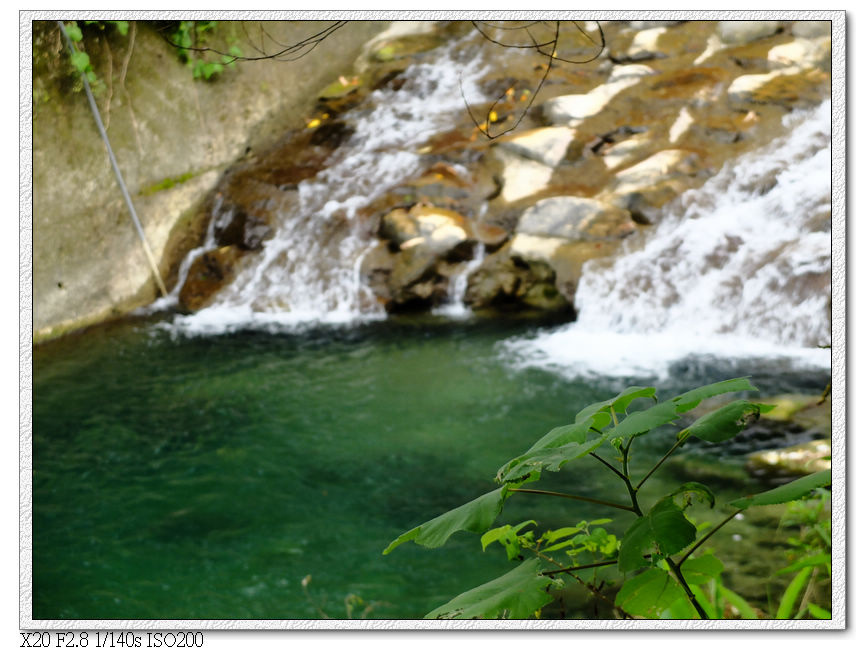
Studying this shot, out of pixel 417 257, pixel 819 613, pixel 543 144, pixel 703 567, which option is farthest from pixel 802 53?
pixel 703 567

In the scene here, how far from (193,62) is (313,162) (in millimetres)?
1062

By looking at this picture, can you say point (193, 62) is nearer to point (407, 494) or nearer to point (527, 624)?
point (407, 494)

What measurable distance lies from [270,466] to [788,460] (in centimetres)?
180

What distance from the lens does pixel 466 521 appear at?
2.68ft

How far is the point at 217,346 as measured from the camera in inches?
151

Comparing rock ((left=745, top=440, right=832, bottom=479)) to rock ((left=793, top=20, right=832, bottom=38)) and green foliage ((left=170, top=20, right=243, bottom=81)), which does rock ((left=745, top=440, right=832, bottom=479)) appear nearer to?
rock ((left=793, top=20, right=832, bottom=38))

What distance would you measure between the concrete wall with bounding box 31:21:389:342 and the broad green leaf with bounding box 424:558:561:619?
2098mm

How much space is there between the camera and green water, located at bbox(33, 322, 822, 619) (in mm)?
2115

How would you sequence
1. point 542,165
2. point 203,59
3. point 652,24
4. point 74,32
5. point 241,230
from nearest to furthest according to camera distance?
1. point 652,24
2. point 74,32
3. point 203,59
4. point 542,165
5. point 241,230

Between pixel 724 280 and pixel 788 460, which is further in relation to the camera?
pixel 724 280

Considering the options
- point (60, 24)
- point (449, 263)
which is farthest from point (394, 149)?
point (60, 24)

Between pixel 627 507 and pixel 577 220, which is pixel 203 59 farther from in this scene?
pixel 627 507

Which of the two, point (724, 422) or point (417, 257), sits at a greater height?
point (724, 422)

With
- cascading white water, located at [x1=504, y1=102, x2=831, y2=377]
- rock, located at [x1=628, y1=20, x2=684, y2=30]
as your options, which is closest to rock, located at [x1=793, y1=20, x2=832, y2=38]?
rock, located at [x1=628, y1=20, x2=684, y2=30]
